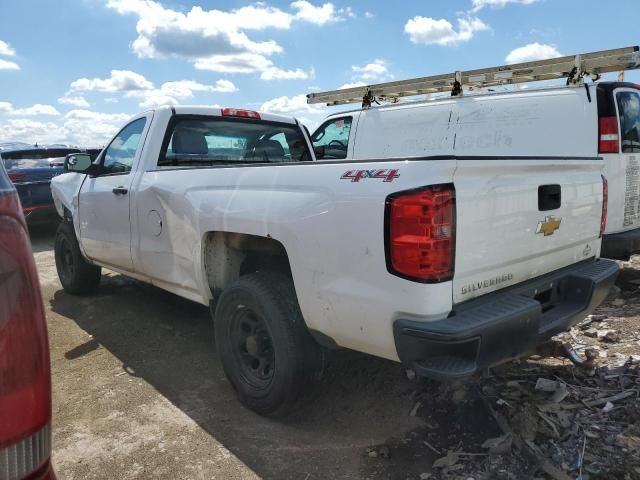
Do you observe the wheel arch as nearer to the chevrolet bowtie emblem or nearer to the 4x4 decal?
the 4x4 decal

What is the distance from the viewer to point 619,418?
2.94 meters

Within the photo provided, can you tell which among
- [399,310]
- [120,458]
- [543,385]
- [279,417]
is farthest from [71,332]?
[543,385]

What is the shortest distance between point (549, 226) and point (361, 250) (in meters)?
1.21

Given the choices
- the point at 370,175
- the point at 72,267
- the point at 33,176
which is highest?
the point at 370,175

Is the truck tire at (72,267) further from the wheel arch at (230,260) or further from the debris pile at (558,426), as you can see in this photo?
the debris pile at (558,426)

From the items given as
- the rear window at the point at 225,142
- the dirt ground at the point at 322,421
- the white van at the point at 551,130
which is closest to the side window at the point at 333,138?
the white van at the point at 551,130

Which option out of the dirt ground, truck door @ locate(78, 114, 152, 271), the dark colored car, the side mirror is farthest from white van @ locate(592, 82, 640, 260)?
the dark colored car

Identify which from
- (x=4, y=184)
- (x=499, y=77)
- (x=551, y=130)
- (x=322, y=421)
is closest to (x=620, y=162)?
(x=551, y=130)

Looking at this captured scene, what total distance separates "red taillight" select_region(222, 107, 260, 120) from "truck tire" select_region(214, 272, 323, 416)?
1934mm

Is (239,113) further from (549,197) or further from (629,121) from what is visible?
(629,121)

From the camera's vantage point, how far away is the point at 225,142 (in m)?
4.48

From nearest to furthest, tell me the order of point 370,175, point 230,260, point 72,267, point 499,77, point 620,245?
Result: point 370,175
point 230,260
point 620,245
point 72,267
point 499,77

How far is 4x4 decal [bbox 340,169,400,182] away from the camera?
2.28 m

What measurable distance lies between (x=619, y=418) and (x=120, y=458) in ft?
9.02
